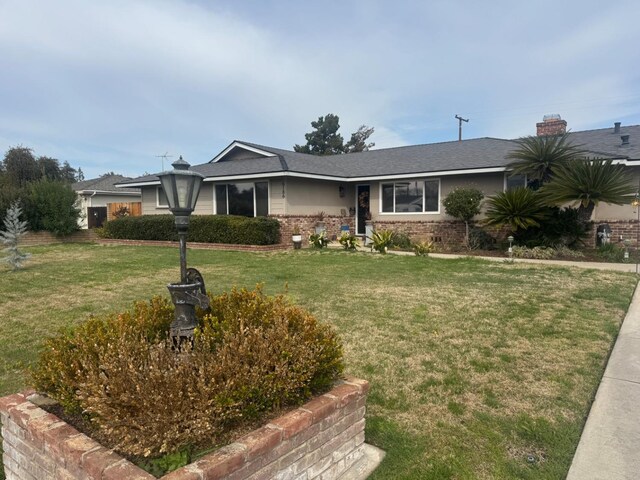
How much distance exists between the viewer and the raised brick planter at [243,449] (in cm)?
176

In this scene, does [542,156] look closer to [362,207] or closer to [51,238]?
[362,207]

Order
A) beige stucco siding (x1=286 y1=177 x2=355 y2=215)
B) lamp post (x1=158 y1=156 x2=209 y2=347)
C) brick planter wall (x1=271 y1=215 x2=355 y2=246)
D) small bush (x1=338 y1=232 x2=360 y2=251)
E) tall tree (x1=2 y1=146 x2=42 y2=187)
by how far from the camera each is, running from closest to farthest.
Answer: lamp post (x1=158 y1=156 x2=209 y2=347), small bush (x1=338 y1=232 x2=360 y2=251), brick planter wall (x1=271 y1=215 x2=355 y2=246), beige stucco siding (x1=286 y1=177 x2=355 y2=215), tall tree (x1=2 y1=146 x2=42 y2=187)

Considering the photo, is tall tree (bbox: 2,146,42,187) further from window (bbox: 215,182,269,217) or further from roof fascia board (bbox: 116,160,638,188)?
roof fascia board (bbox: 116,160,638,188)

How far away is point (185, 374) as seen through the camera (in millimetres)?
2084

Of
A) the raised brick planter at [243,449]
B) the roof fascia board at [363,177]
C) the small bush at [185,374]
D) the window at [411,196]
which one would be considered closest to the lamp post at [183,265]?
the small bush at [185,374]

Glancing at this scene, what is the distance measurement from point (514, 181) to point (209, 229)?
35.6ft

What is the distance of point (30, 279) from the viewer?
827 cm

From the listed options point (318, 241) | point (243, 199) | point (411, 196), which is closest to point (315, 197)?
point (243, 199)

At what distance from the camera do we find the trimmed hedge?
13836 millimetres

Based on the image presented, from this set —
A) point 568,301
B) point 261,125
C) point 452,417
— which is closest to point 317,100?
point 261,125

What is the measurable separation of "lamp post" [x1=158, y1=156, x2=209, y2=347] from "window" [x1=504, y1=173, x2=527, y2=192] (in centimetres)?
1333

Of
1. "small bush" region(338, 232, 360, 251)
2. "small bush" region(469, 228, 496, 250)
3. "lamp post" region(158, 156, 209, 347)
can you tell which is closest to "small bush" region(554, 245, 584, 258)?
"small bush" region(469, 228, 496, 250)

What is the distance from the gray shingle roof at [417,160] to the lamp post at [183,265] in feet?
38.6

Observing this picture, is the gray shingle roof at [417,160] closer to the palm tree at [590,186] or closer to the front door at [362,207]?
the front door at [362,207]
